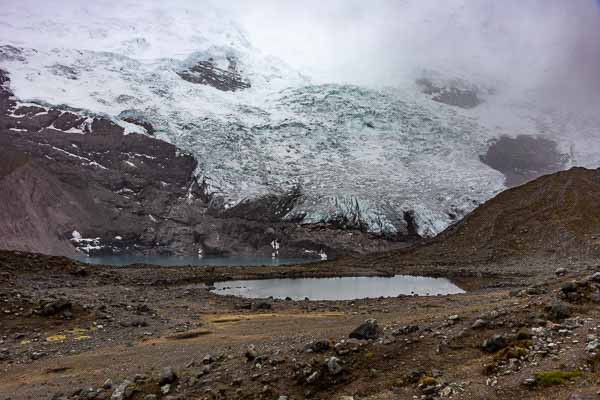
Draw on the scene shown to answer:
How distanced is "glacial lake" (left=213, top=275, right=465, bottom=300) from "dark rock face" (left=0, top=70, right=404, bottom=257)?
7045 cm

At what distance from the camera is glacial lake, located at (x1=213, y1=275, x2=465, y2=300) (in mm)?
40656

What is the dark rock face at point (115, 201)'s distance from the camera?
407ft

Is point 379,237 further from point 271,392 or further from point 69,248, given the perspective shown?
point 271,392

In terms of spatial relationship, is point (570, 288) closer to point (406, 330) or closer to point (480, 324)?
point (480, 324)

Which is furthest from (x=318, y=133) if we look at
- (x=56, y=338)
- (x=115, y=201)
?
(x=56, y=338)

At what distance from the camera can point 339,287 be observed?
155 ft

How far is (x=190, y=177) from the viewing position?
6053 inches

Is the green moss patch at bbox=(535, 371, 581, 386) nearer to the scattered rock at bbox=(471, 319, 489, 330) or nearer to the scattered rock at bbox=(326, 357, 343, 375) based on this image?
the scattered rock at bbox=(471, 319, 489, 330)

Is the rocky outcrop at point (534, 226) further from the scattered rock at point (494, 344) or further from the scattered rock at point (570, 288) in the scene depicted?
the scattered rock at point (494, 344)

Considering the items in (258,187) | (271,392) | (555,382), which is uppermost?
(258,187)

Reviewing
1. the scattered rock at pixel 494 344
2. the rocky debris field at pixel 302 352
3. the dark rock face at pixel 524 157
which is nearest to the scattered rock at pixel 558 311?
the rocky debris field at pixel 302 352

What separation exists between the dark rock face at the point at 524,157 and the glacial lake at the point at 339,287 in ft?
354

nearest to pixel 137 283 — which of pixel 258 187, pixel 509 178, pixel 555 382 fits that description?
pixel 555 382

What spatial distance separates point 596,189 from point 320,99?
400 ft
